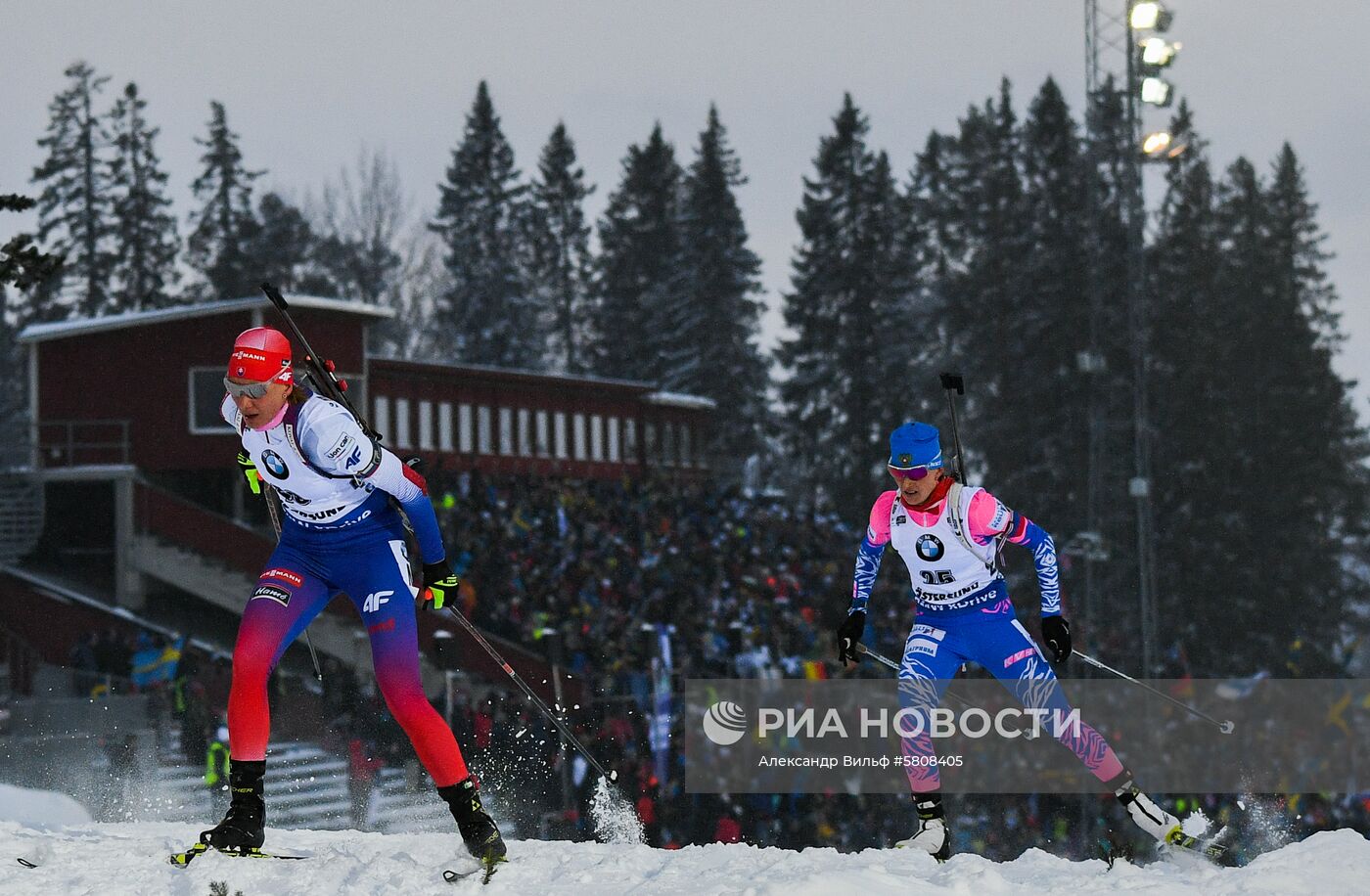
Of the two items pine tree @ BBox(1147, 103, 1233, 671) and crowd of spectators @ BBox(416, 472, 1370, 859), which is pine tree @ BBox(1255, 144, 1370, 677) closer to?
pine tree @ BBox(1147, 103, 1233, 671)

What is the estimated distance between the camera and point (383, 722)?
12688mm

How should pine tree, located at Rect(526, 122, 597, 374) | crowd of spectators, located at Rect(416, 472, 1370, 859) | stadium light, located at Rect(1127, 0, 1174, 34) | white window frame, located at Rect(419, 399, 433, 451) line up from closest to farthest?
crowd of spectators, located at Rect(416, 472, 1370, 859), stadium light, located at Rect(1127, 0, 1174, 34), white window frame, located at Rect(419, 399, 433, 451), pine tree, located at Rect(526, 122, 597, 374)

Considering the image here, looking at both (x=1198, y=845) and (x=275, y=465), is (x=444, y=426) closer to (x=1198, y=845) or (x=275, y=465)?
(x=275, y=465)

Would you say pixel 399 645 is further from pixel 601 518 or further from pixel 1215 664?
pixel 1215 664

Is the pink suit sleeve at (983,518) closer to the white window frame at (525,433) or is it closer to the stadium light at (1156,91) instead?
the stadium light at (1156,91)

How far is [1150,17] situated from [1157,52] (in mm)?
428

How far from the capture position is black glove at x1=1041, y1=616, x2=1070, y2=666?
22.8ft

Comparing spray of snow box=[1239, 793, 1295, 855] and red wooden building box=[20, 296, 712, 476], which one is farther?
red wooden building box=[20, 296, 712, 476]

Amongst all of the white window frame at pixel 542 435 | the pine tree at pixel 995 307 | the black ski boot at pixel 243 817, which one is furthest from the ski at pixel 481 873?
the pine tree at pixel 995 307

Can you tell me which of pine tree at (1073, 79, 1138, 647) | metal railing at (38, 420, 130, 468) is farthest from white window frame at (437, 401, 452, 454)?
pine tree at (1073, 79, 1138, 647)

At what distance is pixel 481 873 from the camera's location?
5785 mm

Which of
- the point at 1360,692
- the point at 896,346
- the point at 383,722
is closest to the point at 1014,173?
the point at 896,346

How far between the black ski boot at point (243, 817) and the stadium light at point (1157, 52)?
15.6m

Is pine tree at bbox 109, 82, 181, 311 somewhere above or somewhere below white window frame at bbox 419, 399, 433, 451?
above
